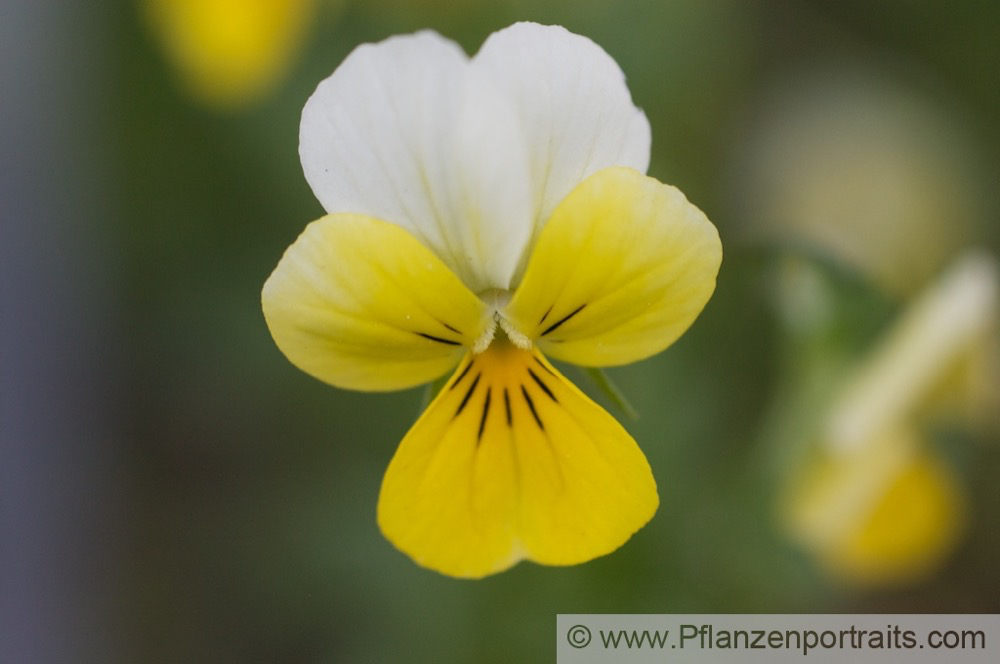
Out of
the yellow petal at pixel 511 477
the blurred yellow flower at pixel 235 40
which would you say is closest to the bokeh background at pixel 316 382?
the blurred yellow flower at pixel 235 40

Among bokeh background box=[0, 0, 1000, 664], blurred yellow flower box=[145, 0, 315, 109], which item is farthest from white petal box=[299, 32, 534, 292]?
blurred yellow flower box=[145, 0, 315, 109]

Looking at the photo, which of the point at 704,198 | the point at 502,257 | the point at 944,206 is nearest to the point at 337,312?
the point at 502,257

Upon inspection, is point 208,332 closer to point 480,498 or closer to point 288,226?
point 288,226

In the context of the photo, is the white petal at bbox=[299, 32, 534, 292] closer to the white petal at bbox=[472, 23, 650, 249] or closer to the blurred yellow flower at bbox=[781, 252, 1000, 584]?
the white petal at bbox=[472, 23, 650, 249]

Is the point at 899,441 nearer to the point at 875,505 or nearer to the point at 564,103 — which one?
the point at 875,505

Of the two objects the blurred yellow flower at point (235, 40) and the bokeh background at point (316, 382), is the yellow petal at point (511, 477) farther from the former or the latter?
the blurred yellow flower at point (235, 40)

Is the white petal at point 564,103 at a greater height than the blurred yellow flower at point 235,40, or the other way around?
the blurred yellow flower at point 235,40
